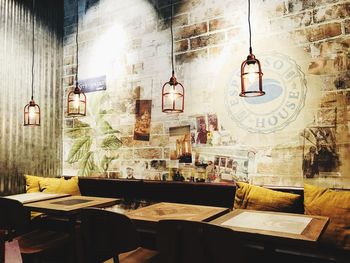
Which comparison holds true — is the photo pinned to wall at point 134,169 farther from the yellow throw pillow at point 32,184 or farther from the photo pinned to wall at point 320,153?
the photo pinned to wall at point 320,153

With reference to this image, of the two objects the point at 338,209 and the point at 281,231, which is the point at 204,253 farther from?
the point at 338,209

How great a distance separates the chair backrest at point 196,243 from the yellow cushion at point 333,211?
4.10ft

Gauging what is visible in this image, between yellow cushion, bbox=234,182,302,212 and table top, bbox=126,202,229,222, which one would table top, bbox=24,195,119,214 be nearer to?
table top, bbox=126,202,229,222

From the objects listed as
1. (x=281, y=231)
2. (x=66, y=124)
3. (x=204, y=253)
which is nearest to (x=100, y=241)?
(x=204, y=253)

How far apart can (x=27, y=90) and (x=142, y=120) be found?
5.60 ft

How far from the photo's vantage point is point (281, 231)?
1719mm

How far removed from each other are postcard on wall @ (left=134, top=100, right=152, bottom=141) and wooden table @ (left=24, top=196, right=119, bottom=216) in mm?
1272

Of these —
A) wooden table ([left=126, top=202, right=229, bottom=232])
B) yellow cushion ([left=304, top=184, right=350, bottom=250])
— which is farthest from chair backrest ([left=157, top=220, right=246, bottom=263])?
yellow cushion ([left=304, top=184, right=350, bottom=250])

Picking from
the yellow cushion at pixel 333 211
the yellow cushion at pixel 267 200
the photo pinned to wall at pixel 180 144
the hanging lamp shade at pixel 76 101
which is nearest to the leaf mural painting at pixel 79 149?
the hanging lamp shade at pixel 76 101

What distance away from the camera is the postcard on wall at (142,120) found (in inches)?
158

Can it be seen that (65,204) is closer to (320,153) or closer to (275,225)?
(275,225)

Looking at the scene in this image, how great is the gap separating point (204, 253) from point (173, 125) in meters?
2.46

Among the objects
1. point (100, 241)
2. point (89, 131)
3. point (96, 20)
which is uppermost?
point (96, 20)

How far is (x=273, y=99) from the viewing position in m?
3.21
